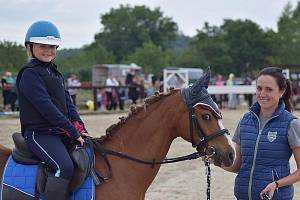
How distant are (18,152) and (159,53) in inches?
2839

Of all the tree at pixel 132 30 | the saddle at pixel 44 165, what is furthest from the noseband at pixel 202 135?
the tree at pixel 132 30

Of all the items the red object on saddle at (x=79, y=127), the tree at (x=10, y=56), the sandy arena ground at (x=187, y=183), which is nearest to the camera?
the red object on saddle at (x=79, y=127)

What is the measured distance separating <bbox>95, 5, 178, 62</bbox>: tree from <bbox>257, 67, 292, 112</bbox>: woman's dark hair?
92642mm

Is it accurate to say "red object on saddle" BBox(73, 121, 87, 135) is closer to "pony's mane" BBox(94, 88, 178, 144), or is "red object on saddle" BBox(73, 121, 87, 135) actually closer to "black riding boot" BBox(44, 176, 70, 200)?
"pony's mane" BBox(94, 88, 178, 144)

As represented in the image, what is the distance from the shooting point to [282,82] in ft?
13.9

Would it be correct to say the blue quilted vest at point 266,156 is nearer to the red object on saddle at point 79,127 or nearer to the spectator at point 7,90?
the red object on saddle at point 79,127

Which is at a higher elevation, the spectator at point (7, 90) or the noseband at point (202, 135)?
the noseband at point (202, 135)

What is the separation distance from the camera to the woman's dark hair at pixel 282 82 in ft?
13.9

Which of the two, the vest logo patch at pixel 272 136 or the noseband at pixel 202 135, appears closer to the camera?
the vest logo patch at pixel 272 136

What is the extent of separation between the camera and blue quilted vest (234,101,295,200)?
4.17 metres

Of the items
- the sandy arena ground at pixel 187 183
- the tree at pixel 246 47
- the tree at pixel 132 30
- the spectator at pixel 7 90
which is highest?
the tree at pixel 132 30

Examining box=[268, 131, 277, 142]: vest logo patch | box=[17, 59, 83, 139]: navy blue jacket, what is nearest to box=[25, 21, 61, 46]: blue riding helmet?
box=[17, 59, 83, 139]: navy blue jacket

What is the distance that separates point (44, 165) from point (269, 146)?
194 cm

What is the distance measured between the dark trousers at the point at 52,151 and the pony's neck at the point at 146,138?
525mm
